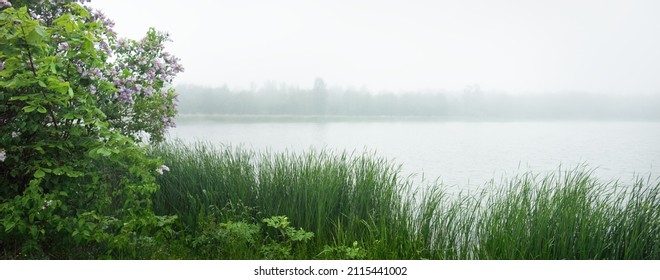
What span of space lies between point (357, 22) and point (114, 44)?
3.61 metres

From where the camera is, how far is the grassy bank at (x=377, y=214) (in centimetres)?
299

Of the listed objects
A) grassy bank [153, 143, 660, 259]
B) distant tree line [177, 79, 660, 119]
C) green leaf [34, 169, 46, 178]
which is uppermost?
distant tree line [177, 79, 660, 119]

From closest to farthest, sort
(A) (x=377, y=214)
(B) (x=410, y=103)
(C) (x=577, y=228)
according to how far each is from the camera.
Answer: (C) (x=577, y=228)
(A) (x=377, y=214)
(B) (x=410, y=103)

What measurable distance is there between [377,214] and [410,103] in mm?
4689

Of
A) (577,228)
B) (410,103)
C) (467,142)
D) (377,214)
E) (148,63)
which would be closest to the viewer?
(577,228)

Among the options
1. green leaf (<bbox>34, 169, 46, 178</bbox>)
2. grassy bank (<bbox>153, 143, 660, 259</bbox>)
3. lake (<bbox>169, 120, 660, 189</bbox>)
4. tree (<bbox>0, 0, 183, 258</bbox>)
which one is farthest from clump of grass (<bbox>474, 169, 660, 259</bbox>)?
green leaf (<bbox>34, 169, 46, 178</bbox>)

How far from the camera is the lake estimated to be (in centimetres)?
520

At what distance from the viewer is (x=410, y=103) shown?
810cm

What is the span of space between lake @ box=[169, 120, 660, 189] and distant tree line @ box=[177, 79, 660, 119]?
21 centimetres

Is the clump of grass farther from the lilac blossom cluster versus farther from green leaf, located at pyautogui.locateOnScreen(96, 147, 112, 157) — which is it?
the lilac blossom cluster

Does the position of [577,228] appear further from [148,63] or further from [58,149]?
[148,63]

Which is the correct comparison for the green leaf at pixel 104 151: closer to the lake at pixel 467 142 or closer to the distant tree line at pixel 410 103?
the lake at pixel 467 142

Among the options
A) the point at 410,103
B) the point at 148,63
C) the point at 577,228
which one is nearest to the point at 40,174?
the point at 148,63

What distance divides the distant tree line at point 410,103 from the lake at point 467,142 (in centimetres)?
21
